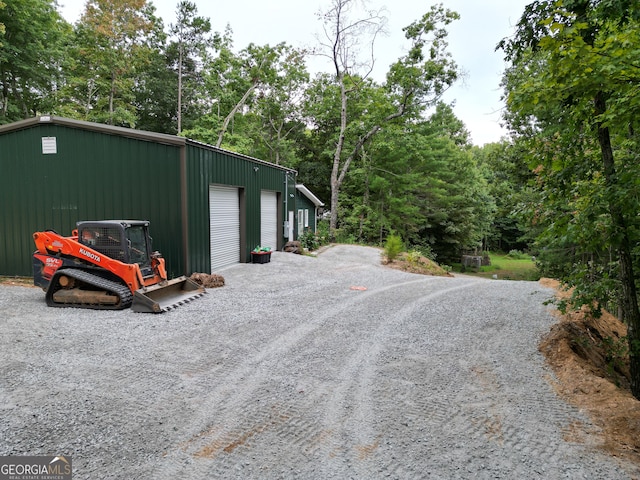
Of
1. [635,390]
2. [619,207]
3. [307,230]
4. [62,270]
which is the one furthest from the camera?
[307,230]

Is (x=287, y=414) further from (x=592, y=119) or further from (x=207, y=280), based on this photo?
(x=207, y=280)

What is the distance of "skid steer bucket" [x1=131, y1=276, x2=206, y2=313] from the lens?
6332 mm

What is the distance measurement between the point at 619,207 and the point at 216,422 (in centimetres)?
439

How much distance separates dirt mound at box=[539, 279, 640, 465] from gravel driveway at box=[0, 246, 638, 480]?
15 cm

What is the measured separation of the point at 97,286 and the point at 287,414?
16.0ft

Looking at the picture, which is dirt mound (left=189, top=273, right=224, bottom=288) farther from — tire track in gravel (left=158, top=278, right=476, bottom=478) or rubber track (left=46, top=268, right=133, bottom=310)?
tire track in gravel (left=158, top=278, right=476, bottom=478)

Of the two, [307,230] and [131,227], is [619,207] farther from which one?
[307,230]

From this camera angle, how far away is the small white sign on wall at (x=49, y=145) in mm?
8922

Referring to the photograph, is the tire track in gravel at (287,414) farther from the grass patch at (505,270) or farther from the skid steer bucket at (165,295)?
the grass patch at (505,270)

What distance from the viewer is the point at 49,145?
8961mm

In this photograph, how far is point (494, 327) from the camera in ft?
19.7

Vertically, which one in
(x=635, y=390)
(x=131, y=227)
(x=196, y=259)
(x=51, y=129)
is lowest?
(x=635, y=390)

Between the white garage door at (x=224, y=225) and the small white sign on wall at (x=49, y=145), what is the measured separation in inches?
147

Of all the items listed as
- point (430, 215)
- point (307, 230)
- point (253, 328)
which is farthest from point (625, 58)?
point (430, 215)
